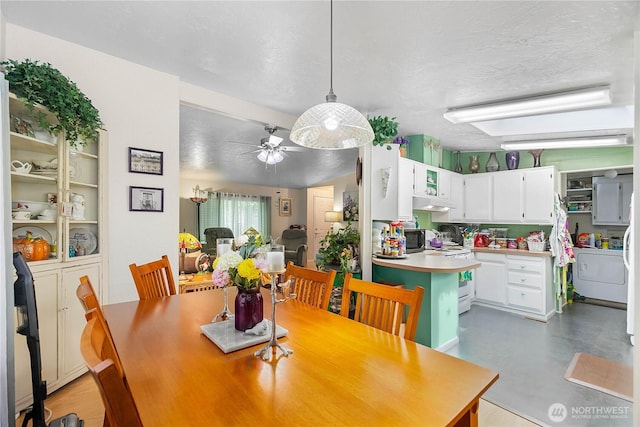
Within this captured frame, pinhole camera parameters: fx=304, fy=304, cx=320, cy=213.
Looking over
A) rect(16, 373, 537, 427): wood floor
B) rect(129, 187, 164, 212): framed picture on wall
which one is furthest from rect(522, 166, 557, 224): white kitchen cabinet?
rect(129, 187, 164, 212): framed picture on wall

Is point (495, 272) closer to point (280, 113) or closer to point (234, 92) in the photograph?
point (280, 113)

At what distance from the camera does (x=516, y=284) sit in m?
4.10

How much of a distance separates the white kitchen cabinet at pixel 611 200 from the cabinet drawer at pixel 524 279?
2050 millimetres

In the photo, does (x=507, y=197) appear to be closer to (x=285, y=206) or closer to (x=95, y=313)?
(x=95, y=313)

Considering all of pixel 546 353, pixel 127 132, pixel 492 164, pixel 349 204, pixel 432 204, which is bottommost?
pixel 546 353

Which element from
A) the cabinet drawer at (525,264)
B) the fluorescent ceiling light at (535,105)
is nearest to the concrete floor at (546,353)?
the cabinet drawer at (525,264)

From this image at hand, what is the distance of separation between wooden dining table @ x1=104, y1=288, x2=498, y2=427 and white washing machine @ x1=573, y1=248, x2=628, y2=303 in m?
5.17

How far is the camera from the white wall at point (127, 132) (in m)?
2.24

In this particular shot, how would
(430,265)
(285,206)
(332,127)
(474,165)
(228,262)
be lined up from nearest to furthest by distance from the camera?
(228,262), (332,127), (430,265), (474,165), (285,206)

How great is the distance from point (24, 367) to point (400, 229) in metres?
3.12

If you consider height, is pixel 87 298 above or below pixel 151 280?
above

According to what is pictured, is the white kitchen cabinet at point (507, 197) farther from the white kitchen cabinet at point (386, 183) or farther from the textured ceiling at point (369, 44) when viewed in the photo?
the white kitchen cabinet at point (386, 183)

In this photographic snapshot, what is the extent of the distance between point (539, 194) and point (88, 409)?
527 cm

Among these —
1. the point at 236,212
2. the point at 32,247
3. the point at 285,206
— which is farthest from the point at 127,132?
the point at 285,206
